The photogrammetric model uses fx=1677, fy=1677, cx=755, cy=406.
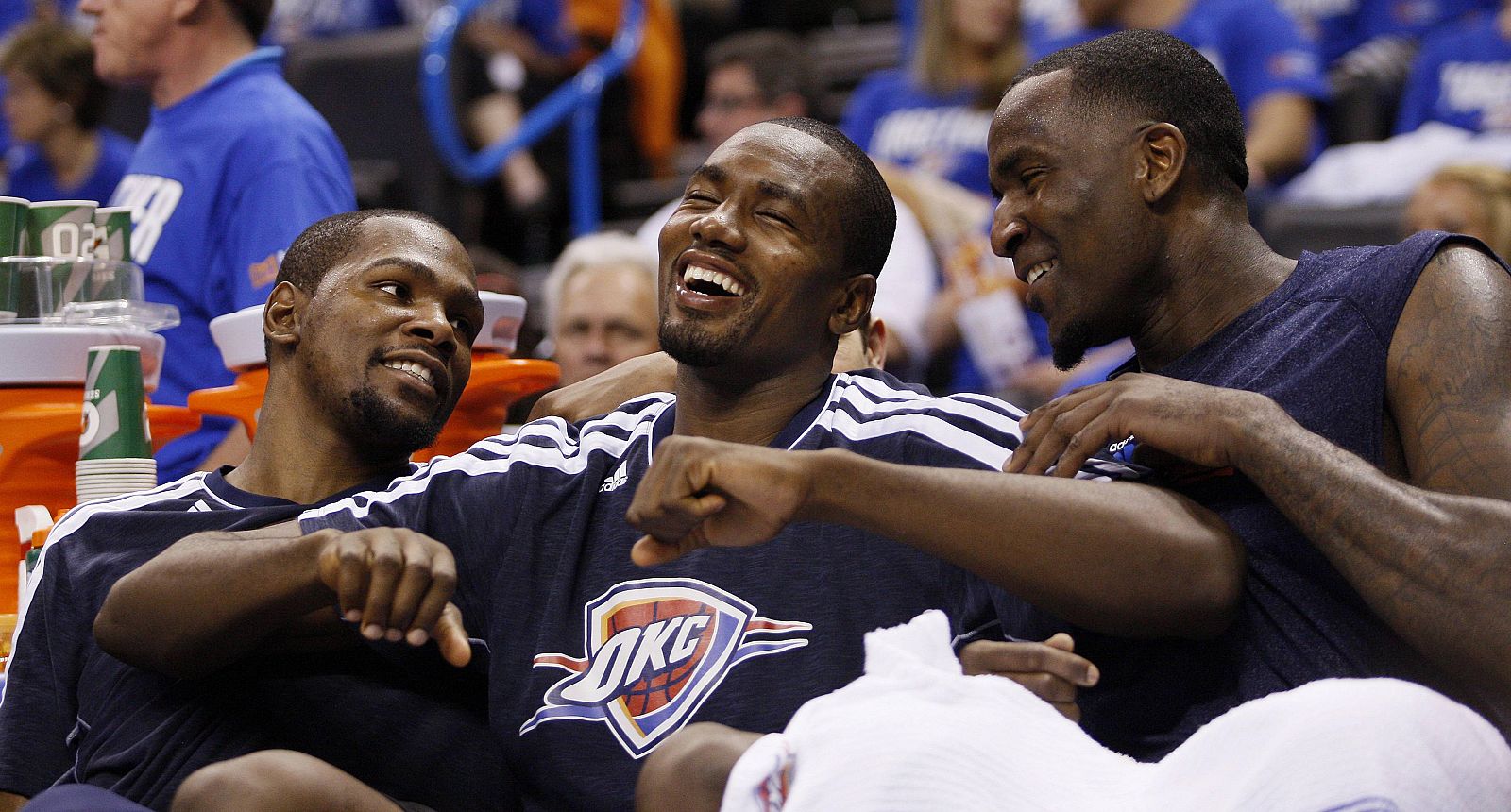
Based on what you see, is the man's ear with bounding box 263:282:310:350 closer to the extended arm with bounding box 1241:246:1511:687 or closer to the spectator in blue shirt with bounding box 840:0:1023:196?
the extended arm with bounding box 1241:246:1511:687

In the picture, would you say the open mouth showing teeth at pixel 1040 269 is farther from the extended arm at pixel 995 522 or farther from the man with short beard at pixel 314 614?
the man with short beard at pixel 314 614

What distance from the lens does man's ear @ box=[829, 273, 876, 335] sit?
2406mm

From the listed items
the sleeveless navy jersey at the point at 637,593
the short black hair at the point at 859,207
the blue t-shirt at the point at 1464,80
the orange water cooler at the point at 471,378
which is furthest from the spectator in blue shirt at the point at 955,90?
the sleeveless navy jersey at the point at 637,593

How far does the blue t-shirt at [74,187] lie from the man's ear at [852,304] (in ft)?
12.8

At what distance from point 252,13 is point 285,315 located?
4.78 feet

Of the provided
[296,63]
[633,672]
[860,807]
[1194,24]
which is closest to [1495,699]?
[860,807]

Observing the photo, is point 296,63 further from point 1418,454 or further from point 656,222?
point 1418,454

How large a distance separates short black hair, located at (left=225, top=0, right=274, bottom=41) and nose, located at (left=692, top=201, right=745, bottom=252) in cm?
185

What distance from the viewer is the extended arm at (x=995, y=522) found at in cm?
175

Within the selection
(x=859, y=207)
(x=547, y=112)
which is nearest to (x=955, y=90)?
(x=547, y=112)

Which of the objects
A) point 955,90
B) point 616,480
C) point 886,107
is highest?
point 616,480

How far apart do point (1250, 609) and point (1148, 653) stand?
0.13 meters

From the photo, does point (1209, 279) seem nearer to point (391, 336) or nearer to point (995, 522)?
point (995, 522)

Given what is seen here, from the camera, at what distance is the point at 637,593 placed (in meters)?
2.15
